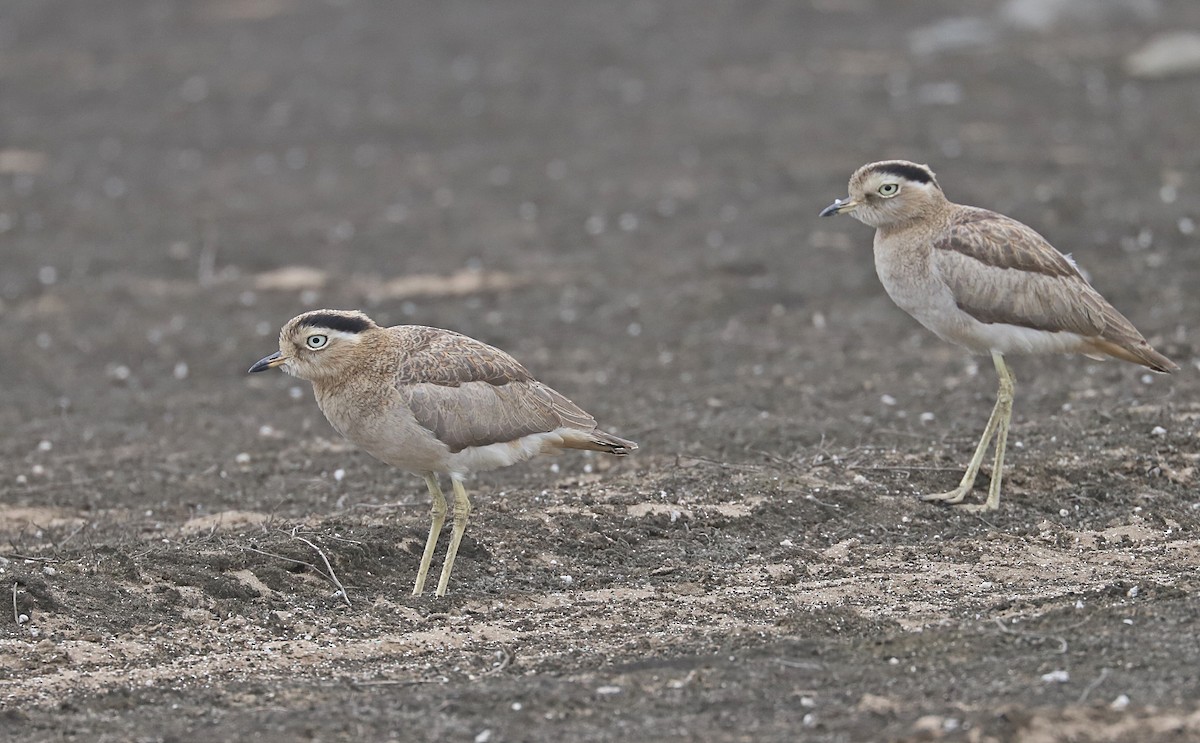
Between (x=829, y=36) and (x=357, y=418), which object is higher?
(x=829, y=36)

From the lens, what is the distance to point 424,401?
25.0ft

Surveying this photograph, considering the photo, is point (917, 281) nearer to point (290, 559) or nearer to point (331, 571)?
point (331, 571)

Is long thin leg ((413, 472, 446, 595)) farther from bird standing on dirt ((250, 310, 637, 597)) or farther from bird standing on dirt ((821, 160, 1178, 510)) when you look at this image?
bird standing on dirt ((821, 160, 1178, 510))

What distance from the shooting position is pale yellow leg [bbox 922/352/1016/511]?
8.86 meters

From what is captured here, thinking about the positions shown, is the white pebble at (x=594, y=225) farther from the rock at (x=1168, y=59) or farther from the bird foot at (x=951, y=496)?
the rock at (x=1168, y=59)

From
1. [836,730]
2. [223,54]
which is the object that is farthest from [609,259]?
[223,54]

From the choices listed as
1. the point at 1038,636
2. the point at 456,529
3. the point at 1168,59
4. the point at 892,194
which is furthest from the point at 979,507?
the point at 1168,59

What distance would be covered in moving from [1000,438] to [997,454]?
0.32 feet

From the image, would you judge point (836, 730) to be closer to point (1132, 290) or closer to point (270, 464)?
point (270, 464)

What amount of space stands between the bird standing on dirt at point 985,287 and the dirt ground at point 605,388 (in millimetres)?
697

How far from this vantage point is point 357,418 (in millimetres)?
7625

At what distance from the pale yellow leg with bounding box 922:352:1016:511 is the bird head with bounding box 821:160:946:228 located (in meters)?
0.99

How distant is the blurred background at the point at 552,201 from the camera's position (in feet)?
37.2

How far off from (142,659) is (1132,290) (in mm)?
9171
